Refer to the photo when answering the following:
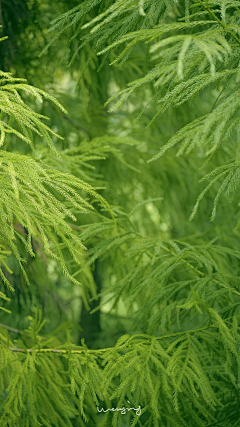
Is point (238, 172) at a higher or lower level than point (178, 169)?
higher

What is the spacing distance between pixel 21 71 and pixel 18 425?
62.9 inches

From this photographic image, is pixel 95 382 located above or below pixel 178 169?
below

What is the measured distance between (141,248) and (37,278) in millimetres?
776

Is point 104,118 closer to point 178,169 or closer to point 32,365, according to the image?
point 178,169

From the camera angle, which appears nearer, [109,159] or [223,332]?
[223,332]

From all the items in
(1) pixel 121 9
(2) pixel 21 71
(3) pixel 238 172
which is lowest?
(3) pixel 238 172

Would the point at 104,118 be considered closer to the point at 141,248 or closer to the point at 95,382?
the point at 141,248

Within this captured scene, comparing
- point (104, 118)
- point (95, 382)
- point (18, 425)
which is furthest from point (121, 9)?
point (104, 118)

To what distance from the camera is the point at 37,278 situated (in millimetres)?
2049

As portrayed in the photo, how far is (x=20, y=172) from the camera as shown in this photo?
2.88 ft

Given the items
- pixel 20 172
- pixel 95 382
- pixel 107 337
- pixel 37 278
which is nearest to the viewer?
pixel 20 172

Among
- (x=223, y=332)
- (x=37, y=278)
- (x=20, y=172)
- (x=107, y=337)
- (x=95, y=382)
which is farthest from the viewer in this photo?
(x=107, y=337)

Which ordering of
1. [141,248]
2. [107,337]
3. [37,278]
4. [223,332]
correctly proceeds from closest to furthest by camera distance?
[223,332] < [141,248] < [37,278] < [107,337]

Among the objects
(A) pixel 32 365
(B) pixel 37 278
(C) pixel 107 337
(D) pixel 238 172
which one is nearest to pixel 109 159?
(B) pixel 37 278
